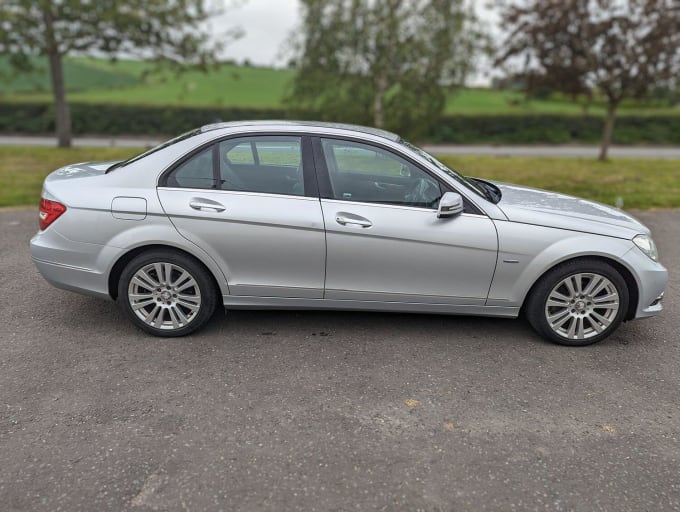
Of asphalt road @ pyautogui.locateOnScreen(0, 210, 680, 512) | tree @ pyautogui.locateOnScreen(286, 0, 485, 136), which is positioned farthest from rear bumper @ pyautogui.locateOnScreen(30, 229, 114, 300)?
tree @ pyautogui.locateOnScreen(286, 0, 485, 136)

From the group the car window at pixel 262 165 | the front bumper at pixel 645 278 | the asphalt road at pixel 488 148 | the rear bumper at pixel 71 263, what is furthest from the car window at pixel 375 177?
the asphalt road at pixel 488 148

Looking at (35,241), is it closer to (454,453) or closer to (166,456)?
(166,456)

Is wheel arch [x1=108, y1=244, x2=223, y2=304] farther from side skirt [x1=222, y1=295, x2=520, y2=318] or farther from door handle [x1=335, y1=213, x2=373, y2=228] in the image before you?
door handle [x1=335, y1=213, x2=373, y2=228]

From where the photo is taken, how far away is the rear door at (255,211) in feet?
13.0

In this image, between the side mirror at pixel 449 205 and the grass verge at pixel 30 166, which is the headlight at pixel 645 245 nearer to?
the side mirror at pixel 449 205

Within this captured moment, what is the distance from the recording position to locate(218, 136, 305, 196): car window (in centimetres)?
406

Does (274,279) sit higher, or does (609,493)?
(274,279)

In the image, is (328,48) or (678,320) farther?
(328,48)

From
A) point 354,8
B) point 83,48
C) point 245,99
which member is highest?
point 354,8

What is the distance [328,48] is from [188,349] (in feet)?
41.4

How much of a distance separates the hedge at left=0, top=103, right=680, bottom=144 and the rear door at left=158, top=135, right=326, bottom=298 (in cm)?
2499

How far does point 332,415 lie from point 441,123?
2807 cm

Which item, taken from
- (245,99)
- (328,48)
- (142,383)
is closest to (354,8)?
(328,48)

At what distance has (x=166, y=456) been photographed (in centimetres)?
283
